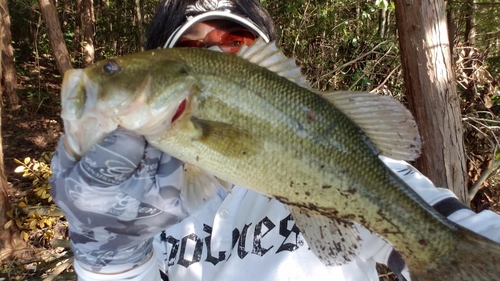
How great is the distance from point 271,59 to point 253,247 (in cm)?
92

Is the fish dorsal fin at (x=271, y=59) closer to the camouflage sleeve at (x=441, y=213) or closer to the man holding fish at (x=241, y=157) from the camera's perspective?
the man holding fish at (x=241, y=157)

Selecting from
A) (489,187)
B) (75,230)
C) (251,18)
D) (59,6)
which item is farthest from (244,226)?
(59,6)

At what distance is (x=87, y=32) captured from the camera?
31.5 ft

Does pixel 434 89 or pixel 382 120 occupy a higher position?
pixel 382 120

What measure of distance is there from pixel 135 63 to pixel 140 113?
179mm

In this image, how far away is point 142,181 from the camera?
1339mm

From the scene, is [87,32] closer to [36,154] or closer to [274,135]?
[36,154]

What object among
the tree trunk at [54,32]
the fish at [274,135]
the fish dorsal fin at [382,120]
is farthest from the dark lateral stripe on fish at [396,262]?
the tree trunk at [54,32]

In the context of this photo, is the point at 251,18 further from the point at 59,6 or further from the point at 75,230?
the point at 59,6

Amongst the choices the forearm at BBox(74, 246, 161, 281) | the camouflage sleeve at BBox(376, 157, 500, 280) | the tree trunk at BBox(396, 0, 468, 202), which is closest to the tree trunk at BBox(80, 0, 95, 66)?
the tree trunk at BBox(396, 0, 468, 202)

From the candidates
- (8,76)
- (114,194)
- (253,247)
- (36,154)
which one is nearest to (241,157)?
(114,194)

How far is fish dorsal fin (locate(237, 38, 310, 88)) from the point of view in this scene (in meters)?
1.27

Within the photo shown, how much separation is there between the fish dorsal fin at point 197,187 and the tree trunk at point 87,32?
351 inches

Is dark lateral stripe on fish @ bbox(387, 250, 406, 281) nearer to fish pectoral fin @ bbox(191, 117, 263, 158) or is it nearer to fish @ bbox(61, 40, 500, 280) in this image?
fish @ bbox(61, 40, 500, 280)
